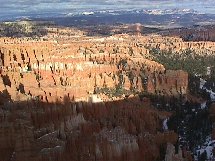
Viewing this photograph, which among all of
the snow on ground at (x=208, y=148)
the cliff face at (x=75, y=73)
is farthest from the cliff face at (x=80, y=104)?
the snow on ground at (x=208, y=148)

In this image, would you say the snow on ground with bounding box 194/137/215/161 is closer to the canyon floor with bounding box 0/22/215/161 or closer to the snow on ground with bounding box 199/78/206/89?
the canyon floor with bounding box 0/22/215/161

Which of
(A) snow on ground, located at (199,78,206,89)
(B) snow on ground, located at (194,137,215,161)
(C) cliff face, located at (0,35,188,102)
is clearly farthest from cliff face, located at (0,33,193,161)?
(A) snow on ground, located at (199,78,206,89)

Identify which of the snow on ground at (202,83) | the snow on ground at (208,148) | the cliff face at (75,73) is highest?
the cliff face at (75,73)

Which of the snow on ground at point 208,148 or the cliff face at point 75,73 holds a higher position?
the cliff face at point 75,73

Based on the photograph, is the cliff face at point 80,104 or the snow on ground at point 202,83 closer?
the cliff face at point 80,104

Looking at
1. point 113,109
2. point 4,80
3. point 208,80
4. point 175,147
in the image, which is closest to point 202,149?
point 175,147

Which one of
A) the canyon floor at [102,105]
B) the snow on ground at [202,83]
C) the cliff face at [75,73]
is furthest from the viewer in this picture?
the snow on ground at [202,83]

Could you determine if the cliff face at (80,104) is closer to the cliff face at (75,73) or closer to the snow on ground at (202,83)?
the cliff face at (75,73)

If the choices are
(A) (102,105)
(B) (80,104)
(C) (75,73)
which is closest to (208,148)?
(A) (102,105)

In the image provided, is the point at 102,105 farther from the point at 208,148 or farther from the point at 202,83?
the point at 202,83

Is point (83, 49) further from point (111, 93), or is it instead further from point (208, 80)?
point (111, 93)
